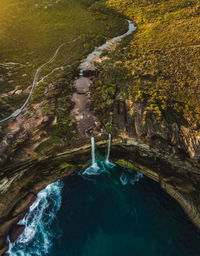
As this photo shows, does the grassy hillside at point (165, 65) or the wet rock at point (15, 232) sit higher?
the grassy hillside at point (165, 65)

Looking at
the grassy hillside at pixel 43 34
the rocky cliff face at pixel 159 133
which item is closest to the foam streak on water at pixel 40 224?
the rocky cliff face at pixel 159 133

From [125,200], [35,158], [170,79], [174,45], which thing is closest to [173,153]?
[125,200]

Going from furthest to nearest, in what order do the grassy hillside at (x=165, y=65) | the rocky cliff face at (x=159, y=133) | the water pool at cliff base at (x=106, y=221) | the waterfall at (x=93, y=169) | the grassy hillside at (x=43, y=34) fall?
the grassy hillside at (x=43, y=34) → the grassy hillside at (x=165, y=65) → the waterfall at (x=93, y=169) → the rocky cliff face at (x=159, y=133) → the water pool at cliff base at (x=106, y=221)

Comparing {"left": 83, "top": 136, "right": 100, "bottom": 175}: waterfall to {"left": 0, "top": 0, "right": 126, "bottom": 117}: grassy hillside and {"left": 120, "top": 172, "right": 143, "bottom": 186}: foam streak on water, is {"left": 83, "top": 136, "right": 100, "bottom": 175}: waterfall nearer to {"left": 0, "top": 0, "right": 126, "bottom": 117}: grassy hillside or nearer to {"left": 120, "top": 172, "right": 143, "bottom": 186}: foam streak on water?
{"left": 120, "top": 172, "right": 143, "bottom": 186}: foam streak on water

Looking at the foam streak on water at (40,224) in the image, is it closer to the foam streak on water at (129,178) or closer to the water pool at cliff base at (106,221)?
the water pool at cliff base at (106,221)

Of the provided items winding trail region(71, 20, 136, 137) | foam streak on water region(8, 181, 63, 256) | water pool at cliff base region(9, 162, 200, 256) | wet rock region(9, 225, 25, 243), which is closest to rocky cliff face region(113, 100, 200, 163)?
winding trail region(71, 20, 136, 137)

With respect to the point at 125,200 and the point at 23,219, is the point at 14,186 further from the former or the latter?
the point at 125,200
